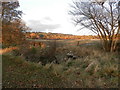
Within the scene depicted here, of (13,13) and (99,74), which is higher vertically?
(13,13)

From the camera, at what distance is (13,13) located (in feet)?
36.1

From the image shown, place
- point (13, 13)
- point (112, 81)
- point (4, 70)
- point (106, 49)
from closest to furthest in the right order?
point (112, 81) < point (4, 70) < point (13, 13) < point (106, 49)

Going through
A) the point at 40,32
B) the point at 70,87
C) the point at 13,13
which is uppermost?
the point at 13,13

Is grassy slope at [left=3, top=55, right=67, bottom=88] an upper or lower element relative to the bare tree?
lower

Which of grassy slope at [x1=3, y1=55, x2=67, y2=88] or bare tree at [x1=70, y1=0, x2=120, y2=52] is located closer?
grassy slope at [x1=3, y1=55, x2=67, y2=88]

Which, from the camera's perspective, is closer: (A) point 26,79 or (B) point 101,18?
(A) point 26,79

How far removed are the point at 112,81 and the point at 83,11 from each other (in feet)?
Answer: 28.0

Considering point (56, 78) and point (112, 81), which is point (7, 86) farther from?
point (112, 81)

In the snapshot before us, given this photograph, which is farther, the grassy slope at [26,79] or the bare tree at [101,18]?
the bare tree at [101,18]

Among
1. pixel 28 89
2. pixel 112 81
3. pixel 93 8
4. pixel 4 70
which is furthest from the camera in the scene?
pixel 93 8

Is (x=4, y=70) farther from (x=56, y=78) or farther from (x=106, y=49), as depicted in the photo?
(x=106, y=49)

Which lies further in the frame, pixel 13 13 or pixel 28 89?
pixel 13 13

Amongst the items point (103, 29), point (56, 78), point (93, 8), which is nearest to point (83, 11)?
point (93, 8)

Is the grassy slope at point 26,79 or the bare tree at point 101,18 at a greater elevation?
the bare tree at point 101,18
